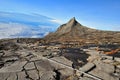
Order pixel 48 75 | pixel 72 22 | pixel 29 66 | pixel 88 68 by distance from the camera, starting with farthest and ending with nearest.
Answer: pixel 72 22 < pixel 29 66 < pixel 88 68 < pixel 48 75

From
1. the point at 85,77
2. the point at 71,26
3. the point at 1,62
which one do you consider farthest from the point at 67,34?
the point at 85,77

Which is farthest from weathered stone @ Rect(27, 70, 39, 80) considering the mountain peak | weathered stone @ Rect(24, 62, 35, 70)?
the mountain peak

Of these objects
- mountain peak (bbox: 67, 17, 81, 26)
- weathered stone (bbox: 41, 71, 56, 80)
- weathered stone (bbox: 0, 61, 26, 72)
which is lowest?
weathered stone (bbox: 41, 71, 56, 80)

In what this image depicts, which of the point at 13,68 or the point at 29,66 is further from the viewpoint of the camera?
the point at 29,66

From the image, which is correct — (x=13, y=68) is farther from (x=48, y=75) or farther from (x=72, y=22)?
(x=72, y=22)

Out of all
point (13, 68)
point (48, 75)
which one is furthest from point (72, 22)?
point (48, 75)

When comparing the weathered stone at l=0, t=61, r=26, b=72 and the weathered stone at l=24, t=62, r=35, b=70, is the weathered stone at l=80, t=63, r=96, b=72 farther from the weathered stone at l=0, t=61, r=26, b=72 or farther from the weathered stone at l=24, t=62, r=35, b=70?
the weathered stone at l=0, t=61, r=26, b=72

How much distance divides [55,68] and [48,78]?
1.03m

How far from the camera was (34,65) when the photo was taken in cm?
639

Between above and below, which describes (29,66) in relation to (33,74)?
above

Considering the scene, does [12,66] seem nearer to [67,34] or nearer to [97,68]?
[97,68]

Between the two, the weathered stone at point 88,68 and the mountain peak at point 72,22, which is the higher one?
the mountain peak at point 72,22

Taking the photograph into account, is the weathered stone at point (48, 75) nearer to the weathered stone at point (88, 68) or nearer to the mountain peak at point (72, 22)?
the weathered stone at point (88, 68)

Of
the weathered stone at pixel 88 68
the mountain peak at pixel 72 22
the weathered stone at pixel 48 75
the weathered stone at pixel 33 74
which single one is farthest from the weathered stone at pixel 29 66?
the mountain peak at pixel 72 22
